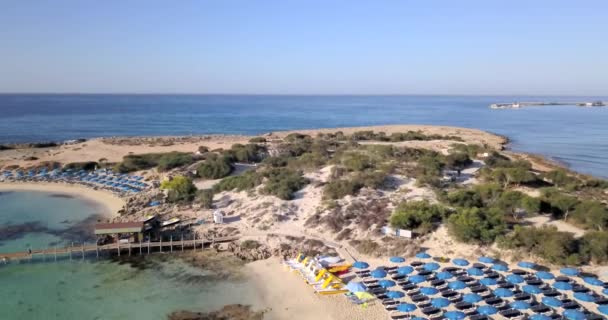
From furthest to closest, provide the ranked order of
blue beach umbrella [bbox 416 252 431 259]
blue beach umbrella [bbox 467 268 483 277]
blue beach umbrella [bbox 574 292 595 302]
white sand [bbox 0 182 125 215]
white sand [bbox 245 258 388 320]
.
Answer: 1. white sand [bbox 0 182 125 215]
2. blue beach umbrella [bbox 416 252 431 259]
3. blue beach umbrella [bbox 467 268 483 277]
4. white sand [bbox 245 258 388 320]
5. blue beach umbrella [bbox 574 292 595 302]

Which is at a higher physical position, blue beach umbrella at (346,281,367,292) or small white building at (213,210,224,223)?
small white building at (213,210,224,223)

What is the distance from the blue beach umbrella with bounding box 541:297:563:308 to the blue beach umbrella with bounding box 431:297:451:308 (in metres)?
4.67

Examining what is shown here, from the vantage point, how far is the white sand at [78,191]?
135ft

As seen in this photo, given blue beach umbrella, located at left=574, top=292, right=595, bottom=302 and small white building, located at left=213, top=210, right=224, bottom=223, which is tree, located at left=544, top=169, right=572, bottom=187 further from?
small white building, located at left=213, top=210, right=224, bottom=223

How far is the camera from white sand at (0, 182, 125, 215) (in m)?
41.2

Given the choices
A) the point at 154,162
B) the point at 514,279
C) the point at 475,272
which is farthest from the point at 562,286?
the point at 154,162

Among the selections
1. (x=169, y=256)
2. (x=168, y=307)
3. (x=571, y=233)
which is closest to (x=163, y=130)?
(x=169, y=256)

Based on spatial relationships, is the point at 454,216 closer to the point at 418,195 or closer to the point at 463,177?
the point at 418,195

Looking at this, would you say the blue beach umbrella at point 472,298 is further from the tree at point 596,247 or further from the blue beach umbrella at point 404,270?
the tree at point 596,247

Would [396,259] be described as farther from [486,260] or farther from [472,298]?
[472,298]

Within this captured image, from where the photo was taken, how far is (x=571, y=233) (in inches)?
1085

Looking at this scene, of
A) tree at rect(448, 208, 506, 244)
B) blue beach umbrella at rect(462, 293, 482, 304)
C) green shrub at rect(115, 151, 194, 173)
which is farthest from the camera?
green shrub at rect(115, 151, 194, 173)

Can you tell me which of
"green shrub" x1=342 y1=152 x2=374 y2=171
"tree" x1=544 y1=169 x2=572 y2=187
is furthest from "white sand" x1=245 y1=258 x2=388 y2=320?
"tree" x1=544 y1=169 x2=572 y2=187

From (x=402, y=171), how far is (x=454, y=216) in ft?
39.1
